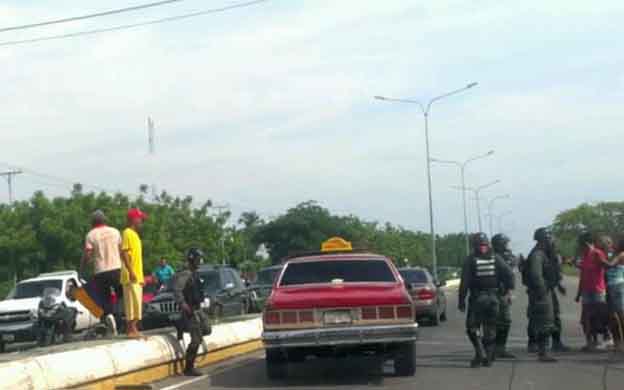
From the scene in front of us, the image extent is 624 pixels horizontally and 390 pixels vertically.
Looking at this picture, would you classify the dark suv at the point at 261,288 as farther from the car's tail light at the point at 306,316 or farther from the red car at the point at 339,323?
the car's tail light at the point at 306,316

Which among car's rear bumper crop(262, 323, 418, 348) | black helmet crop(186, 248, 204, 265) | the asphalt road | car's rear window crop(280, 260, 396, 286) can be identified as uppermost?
black helmet crop(186, 248, 204, 265)

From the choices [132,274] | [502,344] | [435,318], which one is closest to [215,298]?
[435,318]

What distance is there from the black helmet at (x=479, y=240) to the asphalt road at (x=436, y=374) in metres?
1.75

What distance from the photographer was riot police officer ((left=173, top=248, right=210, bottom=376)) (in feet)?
46.7

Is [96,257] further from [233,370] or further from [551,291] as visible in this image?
[551,291]

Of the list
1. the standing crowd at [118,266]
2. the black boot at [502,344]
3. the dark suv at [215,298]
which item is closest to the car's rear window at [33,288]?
the dark suv at [215,298]

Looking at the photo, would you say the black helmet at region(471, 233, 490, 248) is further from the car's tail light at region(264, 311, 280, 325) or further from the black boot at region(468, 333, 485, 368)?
the car's tail light at region(264, 311, 280, 325)

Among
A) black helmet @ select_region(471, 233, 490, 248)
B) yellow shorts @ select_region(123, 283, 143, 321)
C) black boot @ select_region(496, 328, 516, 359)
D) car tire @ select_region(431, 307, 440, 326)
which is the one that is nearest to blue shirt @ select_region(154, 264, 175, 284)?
car tire @ select_region(431, 307, 440, 326)

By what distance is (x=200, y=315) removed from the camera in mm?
14422

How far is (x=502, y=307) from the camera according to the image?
49.5 feet

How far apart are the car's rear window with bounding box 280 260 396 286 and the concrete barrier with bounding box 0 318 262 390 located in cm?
191

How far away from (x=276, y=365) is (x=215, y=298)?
894 cm

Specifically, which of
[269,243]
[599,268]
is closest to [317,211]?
[269,243]

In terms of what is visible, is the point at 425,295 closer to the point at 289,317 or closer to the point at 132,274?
the point at 132,274
